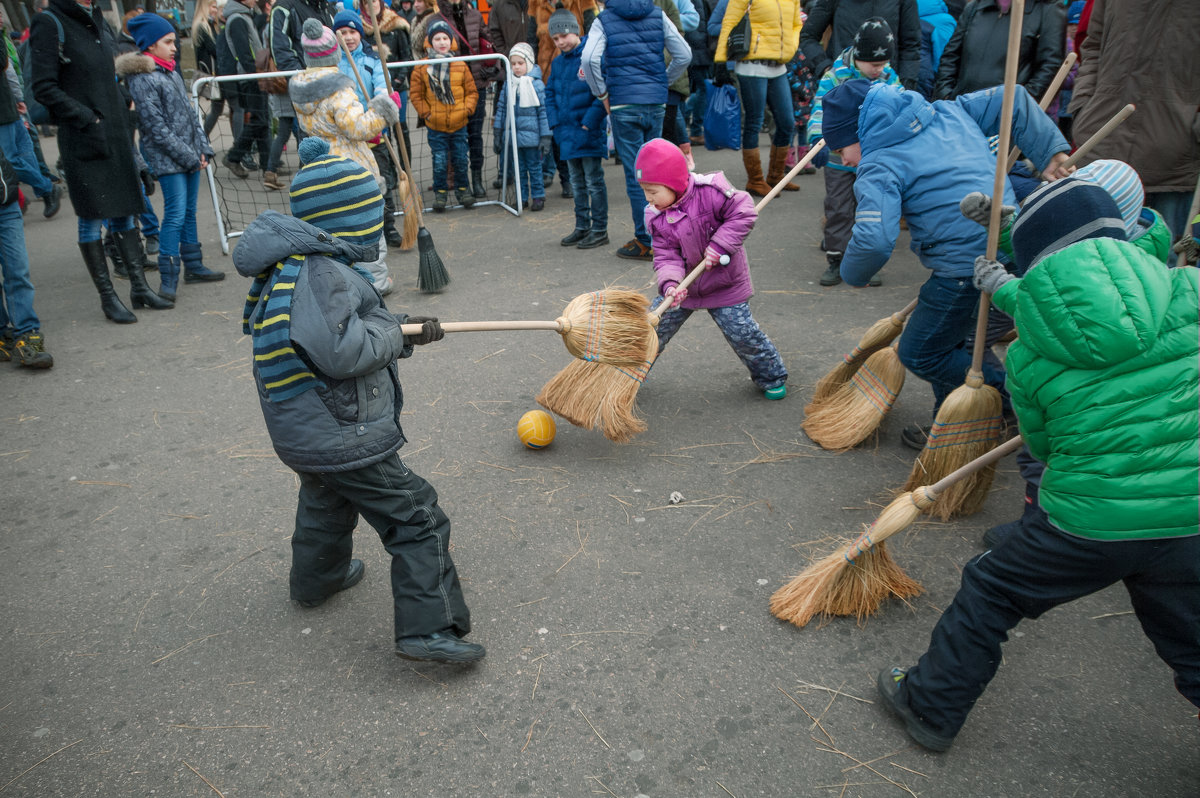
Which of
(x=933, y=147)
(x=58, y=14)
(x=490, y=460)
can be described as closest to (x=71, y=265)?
(x=58, y=14)

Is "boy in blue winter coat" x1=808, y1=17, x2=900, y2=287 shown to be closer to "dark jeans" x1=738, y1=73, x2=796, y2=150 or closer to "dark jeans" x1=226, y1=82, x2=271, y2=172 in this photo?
"dark jeans" x1=738, y1=73, x2=796, y2=150

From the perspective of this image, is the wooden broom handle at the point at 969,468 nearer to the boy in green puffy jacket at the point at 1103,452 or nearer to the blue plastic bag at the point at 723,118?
the boy in green puffy jacket at the point at 1103,452

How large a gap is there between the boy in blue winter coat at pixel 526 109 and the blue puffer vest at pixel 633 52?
1666 millimetres

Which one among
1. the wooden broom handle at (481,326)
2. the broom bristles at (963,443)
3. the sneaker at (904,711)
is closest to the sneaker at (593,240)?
the wooden broom handle at (481,326)

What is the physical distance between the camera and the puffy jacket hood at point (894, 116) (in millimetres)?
3568

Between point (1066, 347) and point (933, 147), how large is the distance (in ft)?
6.15

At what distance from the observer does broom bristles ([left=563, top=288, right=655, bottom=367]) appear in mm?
3803

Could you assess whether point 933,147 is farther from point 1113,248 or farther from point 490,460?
point 490,460

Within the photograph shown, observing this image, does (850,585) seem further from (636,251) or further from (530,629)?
(636,251)

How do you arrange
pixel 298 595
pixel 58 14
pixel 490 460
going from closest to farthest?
pixel 298 595 → pixel 490 460 → pixel 58 14

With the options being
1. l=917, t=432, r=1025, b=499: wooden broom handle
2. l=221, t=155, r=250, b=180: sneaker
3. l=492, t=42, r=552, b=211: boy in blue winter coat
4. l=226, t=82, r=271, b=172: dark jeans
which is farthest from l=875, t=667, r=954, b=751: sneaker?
l=221, t=155, r=250, b=180: sneaker

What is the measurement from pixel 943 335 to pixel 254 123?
839 cm

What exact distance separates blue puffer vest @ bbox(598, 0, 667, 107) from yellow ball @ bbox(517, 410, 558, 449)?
3.45m

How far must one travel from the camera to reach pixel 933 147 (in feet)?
11.8
